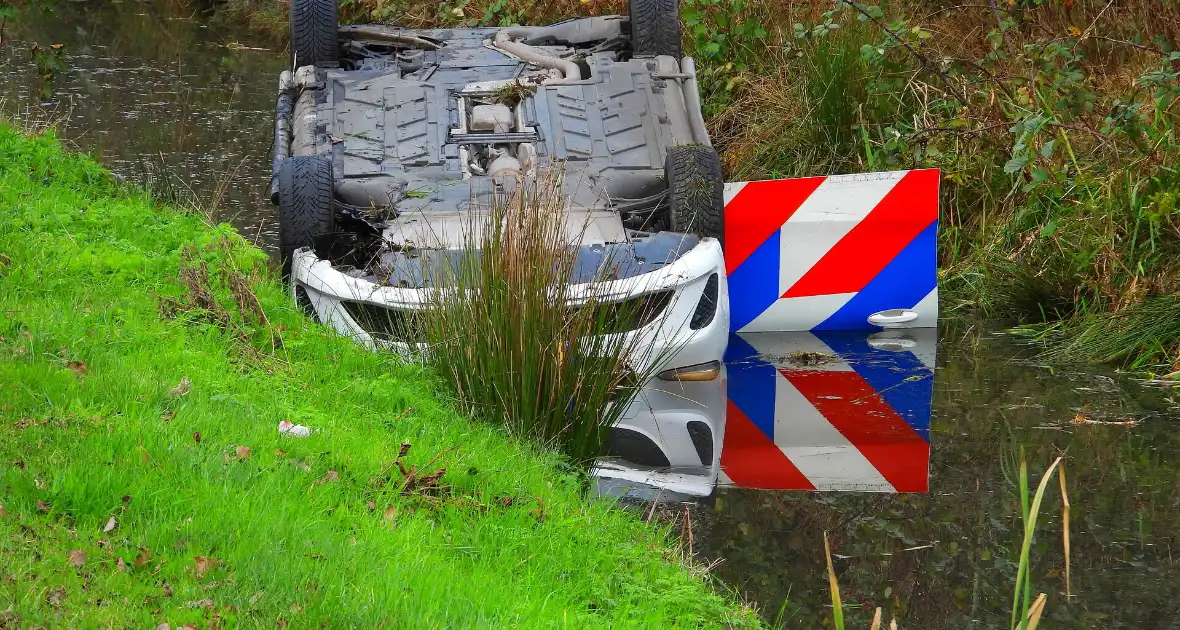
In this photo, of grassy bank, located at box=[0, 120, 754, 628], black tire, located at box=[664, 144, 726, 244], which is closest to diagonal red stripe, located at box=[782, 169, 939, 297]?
black tire, located at box=[664, 144, 726, 244]

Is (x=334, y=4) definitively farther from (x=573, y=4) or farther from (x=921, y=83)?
(x=573, y=4)

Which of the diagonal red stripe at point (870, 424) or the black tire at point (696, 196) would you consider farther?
the black tire at point (696, 196)

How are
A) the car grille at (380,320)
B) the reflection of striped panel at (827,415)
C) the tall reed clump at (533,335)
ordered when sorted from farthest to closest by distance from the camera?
the car grille at (380,320), the reflection of striped panel at (827,415), the tall reed clump at (533,335)

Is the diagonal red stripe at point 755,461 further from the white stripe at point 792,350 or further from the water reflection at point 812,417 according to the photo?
the white stripe at point 792,350

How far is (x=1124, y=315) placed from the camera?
22.1 ft

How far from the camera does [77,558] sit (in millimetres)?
3145

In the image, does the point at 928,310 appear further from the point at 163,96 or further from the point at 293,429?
the point at 163,96

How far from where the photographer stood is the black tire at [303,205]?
6379 millimetres

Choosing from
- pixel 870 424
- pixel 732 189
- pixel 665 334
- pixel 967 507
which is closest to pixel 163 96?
pixel 732 189

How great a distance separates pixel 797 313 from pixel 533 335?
297cm

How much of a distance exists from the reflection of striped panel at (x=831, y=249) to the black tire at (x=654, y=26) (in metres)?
1.89

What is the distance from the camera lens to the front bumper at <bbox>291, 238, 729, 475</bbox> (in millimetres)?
5508

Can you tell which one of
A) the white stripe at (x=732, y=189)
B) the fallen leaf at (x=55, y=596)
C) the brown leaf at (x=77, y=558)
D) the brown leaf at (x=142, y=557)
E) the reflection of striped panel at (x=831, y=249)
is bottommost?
the reflection of striped panel at (x=831, y=249)

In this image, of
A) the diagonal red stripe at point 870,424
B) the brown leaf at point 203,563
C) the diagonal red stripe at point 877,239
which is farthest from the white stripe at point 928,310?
the brown leaf at point 203,563
